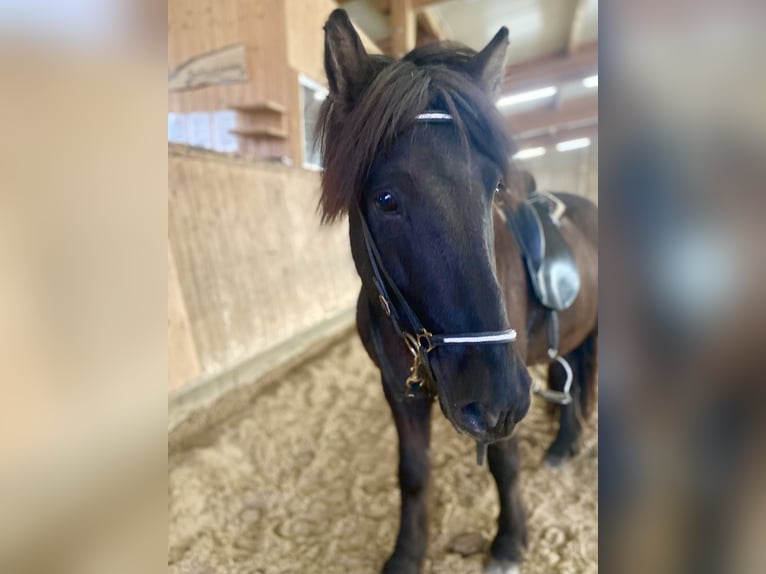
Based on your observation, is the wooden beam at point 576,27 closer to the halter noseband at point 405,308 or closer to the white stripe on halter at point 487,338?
the halter noseband at point 405,308

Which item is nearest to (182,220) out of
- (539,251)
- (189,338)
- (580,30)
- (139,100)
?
(189,338)

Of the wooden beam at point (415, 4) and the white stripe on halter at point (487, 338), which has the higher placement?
the wooden beam at point (415, 4)

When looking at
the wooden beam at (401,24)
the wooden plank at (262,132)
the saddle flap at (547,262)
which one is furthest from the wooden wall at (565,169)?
the saddle flap at (547,262)

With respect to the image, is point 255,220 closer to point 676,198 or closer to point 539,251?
point 539,251

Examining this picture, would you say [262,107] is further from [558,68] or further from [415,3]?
[558,68]

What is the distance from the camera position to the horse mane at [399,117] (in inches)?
37.0

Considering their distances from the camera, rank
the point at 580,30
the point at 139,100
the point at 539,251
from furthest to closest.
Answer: the point at 580,30 < the point at 539,251 < the point at 139,100

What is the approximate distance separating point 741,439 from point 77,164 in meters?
0.54

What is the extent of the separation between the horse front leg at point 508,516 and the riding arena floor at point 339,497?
69mm

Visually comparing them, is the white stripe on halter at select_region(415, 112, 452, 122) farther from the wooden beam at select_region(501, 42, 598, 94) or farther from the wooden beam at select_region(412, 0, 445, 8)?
the wooden beam at select_region(501, 42, 598, 94)

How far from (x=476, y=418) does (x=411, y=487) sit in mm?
843

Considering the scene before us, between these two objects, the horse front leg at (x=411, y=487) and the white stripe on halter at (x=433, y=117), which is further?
the horse front leg at (x=411, y=487)

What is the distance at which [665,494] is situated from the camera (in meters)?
0.35

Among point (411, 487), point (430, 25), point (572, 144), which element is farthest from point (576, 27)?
point (411, 487)
